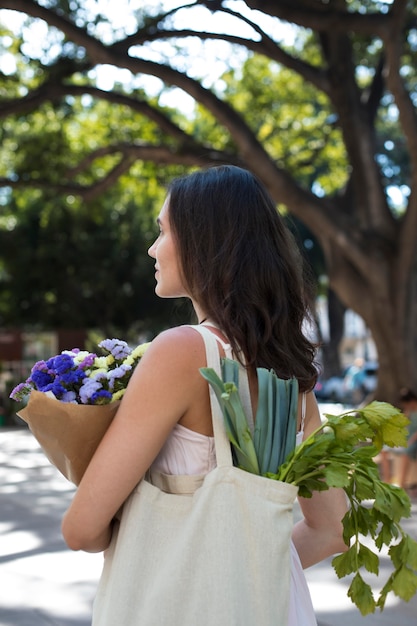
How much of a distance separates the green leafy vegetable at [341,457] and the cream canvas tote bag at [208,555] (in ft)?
0.17

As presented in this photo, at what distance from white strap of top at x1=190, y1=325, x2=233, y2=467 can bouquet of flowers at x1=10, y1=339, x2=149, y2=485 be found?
0.16 meters

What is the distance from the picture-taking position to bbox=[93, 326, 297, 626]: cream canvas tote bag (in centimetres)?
152

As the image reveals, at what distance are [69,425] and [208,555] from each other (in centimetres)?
33

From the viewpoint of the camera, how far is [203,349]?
1.63 meters

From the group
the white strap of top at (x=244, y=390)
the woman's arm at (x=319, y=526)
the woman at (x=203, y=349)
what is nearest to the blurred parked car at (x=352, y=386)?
the woman's arm at (x=319, y=526)

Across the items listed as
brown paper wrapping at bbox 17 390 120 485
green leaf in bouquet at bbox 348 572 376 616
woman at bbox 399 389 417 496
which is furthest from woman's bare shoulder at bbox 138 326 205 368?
woman at bbox 399 389 417 496

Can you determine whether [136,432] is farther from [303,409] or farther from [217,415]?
[303,409]

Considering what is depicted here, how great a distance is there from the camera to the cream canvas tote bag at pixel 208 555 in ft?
5.00

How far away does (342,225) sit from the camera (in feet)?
42.5

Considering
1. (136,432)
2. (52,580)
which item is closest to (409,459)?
(52,580)

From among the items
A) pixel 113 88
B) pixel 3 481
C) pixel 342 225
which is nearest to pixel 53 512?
pixel 3 481

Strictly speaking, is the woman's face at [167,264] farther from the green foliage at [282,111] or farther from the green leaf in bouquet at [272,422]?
the green foliage at [282,111]

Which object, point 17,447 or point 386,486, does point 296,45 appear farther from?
point 386,486

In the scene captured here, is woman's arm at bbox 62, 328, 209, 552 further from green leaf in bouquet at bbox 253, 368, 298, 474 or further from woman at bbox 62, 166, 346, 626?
green leaf in bouquet at bbox 253, 368, 298, 474
